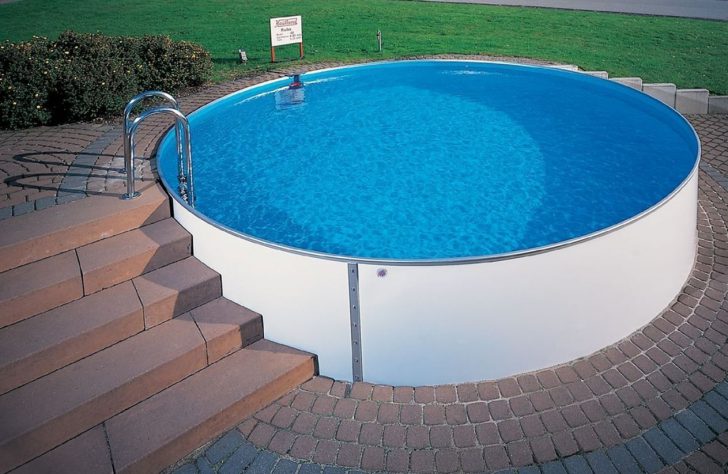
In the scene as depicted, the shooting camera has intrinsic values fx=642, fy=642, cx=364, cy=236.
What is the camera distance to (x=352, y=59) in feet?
43.0

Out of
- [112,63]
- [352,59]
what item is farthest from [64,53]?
[352,59]

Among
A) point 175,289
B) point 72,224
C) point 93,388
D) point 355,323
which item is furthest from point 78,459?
point 72,224

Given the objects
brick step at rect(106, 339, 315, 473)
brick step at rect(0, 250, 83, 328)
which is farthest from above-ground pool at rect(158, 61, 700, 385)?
brick step at rect(0, 250, 83, 328)

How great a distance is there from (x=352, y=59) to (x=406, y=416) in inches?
390

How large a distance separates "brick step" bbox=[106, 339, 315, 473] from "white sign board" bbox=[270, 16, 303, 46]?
900 centimetres

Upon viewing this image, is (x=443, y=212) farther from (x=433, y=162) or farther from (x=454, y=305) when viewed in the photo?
(x=454, y=305)

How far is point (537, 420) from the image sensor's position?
172 inches

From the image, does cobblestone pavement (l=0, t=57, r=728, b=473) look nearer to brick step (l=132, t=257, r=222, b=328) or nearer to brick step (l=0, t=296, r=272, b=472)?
brick step (l=0, t=296, r=272, b=472)

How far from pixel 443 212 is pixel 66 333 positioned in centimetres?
410

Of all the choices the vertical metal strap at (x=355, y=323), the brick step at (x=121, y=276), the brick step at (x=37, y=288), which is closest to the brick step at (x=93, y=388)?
the brick step at (x=121, y=276)

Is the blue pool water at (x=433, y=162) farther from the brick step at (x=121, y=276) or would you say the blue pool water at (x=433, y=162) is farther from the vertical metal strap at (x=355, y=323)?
the vertical metal strap at (x=355, y=323)

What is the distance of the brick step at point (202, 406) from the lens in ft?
13.4

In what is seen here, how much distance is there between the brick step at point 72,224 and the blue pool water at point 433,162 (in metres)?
1.07

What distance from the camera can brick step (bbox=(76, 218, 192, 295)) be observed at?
515cm
